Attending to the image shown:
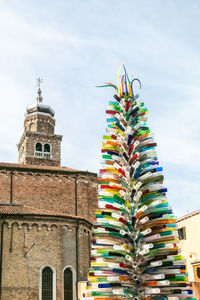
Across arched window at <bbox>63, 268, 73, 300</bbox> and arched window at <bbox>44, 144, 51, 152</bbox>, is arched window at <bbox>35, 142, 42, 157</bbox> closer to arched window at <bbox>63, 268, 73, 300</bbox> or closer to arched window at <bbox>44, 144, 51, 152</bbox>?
arched window at <bbox>44, 144, 51, 152</bbox>

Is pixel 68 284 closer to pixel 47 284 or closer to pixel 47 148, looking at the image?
pixel 47 284

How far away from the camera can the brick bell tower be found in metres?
35.6

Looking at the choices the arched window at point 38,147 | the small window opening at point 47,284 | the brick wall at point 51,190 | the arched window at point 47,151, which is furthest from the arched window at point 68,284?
the arched window at point 38,147

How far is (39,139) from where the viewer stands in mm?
36688

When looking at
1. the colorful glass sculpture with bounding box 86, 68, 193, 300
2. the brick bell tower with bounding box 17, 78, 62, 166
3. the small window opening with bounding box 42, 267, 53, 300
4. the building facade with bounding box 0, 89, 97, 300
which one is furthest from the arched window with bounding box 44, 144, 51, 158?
the colorful glass sculpture with bounding box 86, 68, 193, 300

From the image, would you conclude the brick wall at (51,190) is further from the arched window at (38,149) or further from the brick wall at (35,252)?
the arched window at (38,149)

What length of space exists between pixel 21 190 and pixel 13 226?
18.9 feet

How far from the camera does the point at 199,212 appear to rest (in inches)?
865

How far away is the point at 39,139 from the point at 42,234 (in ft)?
52.6

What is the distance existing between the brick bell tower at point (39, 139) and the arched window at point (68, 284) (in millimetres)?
14607

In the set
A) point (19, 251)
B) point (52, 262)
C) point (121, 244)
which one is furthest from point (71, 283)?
point (121, 244)

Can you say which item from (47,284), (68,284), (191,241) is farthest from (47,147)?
(191,241)

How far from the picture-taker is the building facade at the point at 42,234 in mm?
20844

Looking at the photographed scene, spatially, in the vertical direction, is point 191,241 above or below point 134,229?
Result: above
